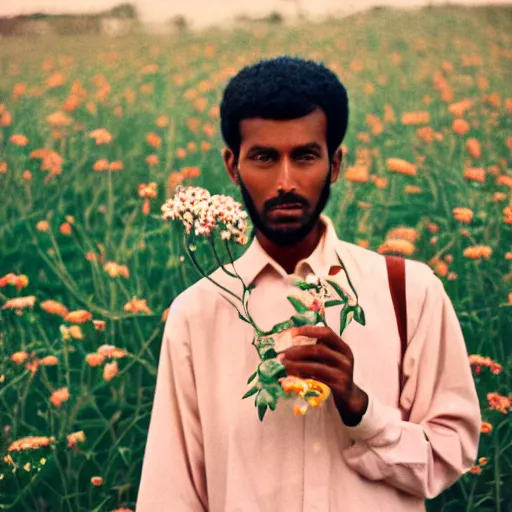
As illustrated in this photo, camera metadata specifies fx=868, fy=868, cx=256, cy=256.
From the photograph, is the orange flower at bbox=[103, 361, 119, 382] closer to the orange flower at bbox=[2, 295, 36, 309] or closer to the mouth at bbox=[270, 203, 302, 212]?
the orange flower at bbox=[2, 295, 36, 309]

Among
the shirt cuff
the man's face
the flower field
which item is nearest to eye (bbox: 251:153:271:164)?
the man's face

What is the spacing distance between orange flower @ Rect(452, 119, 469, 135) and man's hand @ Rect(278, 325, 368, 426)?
50.1 inches

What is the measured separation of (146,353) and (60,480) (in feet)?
1.35

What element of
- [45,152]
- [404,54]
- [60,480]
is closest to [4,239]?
[45,152]

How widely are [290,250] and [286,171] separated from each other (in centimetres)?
20

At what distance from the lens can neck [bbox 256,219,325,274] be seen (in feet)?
5.98

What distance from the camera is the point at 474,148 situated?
8.54 ft

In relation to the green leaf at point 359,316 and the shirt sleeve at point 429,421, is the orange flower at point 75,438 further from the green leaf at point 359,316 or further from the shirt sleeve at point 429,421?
the green leaf at point 359,316

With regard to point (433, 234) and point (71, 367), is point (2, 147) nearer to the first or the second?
point (71, 367)

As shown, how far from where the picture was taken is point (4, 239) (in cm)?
256

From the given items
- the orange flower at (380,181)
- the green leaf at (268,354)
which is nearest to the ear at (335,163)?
the green leaf at (268,354)

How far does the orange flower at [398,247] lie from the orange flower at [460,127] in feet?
1.33

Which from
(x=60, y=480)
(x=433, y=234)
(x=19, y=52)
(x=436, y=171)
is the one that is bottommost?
(x=60, y=480)

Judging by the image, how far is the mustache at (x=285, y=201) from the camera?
170 centimetres
